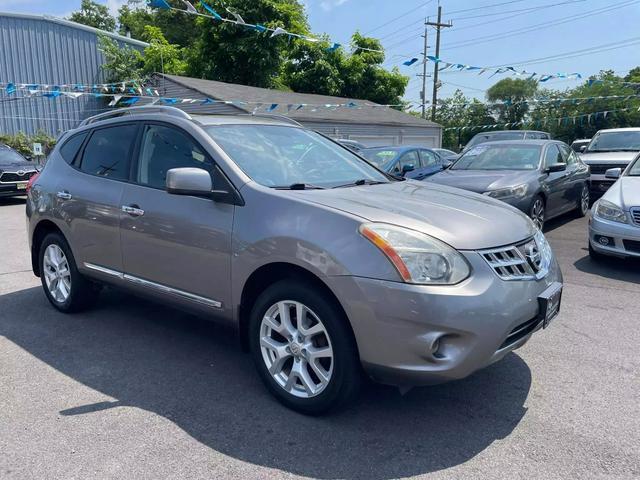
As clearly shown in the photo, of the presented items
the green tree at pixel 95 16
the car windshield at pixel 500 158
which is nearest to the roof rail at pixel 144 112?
the car windshield at pixel 500 158

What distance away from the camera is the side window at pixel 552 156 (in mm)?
8898

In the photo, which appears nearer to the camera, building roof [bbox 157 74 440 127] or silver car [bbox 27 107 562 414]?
silver car [bbox 27 107 562 414]

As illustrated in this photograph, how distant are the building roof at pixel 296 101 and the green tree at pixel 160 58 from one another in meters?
3.47

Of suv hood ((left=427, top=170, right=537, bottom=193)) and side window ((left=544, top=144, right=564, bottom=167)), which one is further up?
side window ((left=544, top=144, right=564, bottom=167))

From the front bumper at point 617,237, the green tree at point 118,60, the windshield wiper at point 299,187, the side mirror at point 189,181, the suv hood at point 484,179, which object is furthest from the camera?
the green tree at point 118,60

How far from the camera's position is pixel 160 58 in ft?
89.5

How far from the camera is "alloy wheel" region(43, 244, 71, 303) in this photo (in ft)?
16.5

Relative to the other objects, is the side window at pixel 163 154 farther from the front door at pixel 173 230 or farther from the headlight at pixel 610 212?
the headlight at pixel 610 212

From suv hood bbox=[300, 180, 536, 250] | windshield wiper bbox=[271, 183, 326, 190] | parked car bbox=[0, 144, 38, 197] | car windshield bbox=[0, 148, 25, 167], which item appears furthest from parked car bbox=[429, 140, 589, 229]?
car windshield bbox=[0, 148, 25, 167]

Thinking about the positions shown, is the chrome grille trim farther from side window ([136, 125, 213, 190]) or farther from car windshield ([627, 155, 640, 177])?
side window ([136, 125, 213, 190])

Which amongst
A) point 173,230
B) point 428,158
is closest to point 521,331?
point 173,230

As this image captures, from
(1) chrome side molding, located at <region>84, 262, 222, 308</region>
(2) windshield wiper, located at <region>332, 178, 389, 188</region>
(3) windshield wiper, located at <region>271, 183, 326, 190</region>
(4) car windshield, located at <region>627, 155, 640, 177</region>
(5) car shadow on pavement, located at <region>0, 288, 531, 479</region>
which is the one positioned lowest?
(5) car shadow on pavement, located at <region>0, 288, 531, 479</region>

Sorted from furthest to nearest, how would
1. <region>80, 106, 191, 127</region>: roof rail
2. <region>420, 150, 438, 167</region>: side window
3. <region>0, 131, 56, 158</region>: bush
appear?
1. <region>0, 131, 56, 158</region>: bush
2. <region>420, 150, 438, 167</region>: side window
3. <region>80, 106, 191, 127</region>: roof rail

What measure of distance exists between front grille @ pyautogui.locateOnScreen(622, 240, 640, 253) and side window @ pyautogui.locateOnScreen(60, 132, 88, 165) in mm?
5777
